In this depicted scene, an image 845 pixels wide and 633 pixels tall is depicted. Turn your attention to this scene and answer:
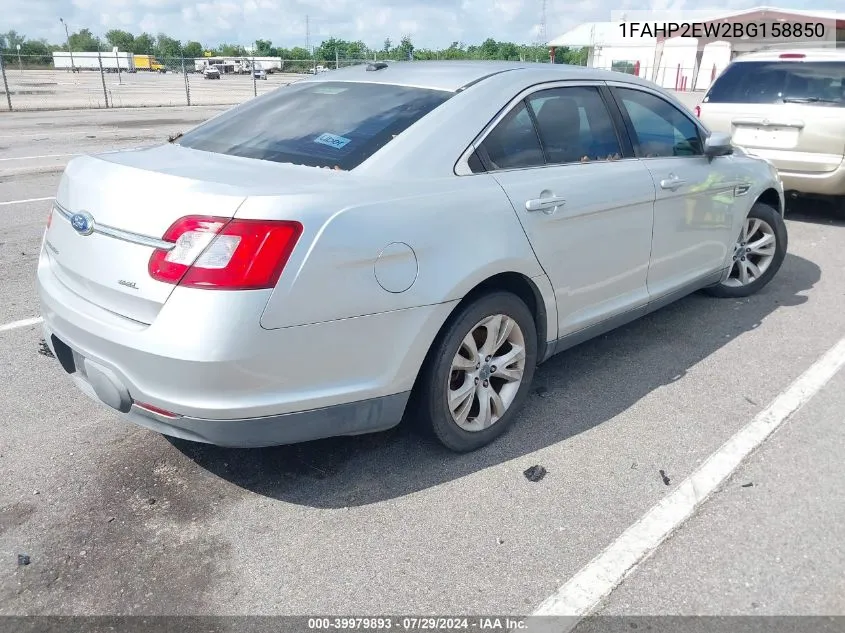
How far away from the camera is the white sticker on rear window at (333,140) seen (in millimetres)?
2996

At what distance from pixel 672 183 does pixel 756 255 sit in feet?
6.17

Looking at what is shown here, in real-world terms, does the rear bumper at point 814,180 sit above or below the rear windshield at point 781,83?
below

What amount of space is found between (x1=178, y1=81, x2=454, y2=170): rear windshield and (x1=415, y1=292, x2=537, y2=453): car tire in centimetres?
82

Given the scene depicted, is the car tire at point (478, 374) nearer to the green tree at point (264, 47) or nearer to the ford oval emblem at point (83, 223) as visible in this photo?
the ford oval emblem at point (83, 223)

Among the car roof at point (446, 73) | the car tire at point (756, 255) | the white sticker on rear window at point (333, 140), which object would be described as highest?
the car roof at point (446, 73)

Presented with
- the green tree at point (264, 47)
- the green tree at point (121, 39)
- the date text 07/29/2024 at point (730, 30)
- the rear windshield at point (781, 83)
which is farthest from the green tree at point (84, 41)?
the rear windshield at point (781, 83)

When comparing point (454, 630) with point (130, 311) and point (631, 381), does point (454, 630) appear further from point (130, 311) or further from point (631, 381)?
point (631, 381)

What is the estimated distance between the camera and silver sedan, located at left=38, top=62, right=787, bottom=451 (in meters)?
2.42

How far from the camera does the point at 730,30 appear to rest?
41969mm

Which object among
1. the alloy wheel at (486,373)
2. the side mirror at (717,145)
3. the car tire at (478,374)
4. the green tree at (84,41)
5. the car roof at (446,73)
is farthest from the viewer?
the green tree at (84,41)

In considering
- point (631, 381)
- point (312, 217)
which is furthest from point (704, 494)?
point (312, 217)

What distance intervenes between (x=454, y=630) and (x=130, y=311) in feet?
5.14

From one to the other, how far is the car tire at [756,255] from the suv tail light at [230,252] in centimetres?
395

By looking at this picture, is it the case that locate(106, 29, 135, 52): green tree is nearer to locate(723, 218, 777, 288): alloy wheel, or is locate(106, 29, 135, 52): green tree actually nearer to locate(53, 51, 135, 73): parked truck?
locate(53, 51, 135, 73): parked truck
